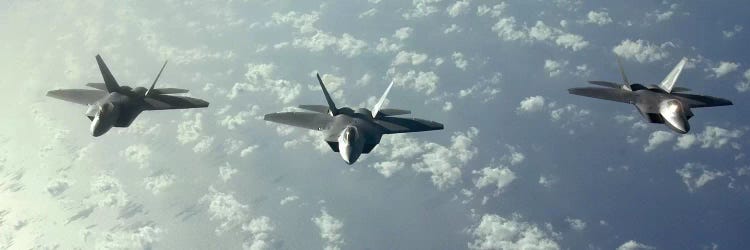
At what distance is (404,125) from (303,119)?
11279mm

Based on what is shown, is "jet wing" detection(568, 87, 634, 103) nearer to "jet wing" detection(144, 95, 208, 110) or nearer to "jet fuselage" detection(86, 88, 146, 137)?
"jet wing" detection(144, 95, 208, 110)

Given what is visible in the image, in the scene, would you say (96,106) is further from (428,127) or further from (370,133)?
(428,127)

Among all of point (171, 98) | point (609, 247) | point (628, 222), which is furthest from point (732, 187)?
point (171, 98)

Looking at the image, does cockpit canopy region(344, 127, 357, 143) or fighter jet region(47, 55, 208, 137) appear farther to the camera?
fighter jet region(47, 55, 208, 137)

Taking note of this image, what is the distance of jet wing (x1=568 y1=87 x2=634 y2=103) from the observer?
4562 cm

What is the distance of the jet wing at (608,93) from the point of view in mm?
45625

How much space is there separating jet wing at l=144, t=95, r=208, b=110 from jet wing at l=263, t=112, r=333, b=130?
7844mm

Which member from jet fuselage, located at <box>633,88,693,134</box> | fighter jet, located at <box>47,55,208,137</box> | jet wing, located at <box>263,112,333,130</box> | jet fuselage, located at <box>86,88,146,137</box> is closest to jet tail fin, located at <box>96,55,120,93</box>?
fighter jet, located at <box>47,55,208,137</box>

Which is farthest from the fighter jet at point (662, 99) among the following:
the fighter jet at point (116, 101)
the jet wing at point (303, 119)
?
the fighter jet at point (116, 101)

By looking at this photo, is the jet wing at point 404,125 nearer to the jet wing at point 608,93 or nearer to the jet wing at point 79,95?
the jet wing at point 608,93

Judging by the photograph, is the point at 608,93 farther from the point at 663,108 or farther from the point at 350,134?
the point at 350,134

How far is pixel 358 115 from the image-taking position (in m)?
44.1

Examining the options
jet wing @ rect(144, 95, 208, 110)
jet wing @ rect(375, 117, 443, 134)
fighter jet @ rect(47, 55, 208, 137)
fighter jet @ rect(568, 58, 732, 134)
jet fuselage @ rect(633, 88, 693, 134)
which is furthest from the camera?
jet wing @ rect(144, 95, 208, 110)

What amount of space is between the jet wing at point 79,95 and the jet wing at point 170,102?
651cm
